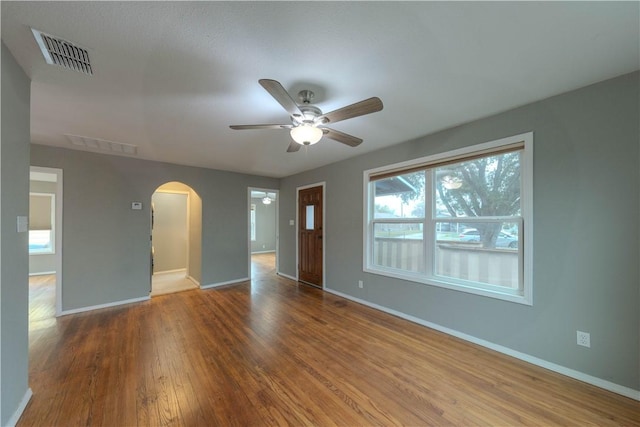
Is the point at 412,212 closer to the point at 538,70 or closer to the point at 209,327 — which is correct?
the point at 538,70

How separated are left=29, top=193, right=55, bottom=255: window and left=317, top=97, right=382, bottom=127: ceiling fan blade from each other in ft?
25.4

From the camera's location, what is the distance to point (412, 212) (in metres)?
3.35

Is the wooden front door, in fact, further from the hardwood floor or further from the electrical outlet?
the electrical outlet

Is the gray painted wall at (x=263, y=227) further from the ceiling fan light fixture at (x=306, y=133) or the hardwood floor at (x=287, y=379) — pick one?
the ceiling fan light fixture at (x=306, y=133)

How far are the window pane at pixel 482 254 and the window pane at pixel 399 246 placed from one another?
26cm

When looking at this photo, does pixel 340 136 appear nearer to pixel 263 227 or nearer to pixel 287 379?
pixel 287 379

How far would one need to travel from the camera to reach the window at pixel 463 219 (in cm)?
240

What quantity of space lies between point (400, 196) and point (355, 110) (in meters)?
1.98

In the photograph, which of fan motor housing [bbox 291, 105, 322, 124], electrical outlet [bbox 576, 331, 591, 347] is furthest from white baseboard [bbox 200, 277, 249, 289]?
electrical outlet [bbox 576, 331, 591, 347]

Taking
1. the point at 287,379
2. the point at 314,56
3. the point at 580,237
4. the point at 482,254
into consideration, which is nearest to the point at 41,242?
the point at 287,379

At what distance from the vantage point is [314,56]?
161cm

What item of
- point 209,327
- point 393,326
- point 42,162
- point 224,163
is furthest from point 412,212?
point 42,162

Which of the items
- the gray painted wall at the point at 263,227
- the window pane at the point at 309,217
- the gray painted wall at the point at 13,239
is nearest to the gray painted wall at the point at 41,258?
the gray painted wall at the point at 263,227

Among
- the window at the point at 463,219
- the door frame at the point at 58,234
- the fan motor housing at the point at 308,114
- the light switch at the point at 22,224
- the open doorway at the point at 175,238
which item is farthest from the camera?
the open doorway at the point at 175,238
